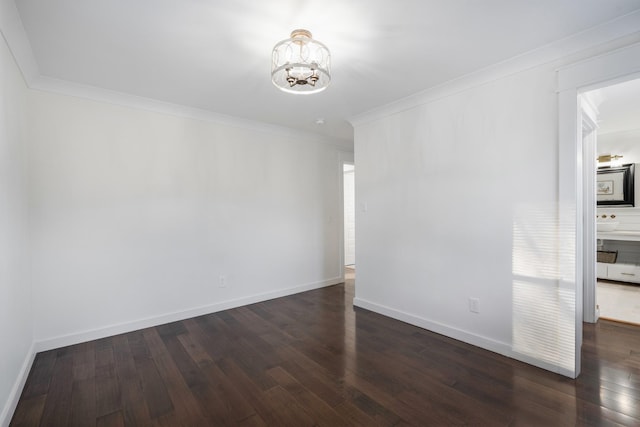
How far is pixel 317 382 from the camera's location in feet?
7.03

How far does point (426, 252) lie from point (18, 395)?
3.43 metres

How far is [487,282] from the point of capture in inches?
103

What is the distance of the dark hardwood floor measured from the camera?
1792 mm

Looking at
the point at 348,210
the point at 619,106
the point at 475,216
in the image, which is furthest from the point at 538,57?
the point at 348,210

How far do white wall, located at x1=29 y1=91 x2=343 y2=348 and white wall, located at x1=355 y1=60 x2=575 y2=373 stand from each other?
1.35 meters

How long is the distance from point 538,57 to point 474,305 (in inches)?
82.4

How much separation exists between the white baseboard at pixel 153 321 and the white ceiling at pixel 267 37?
234 centimetres

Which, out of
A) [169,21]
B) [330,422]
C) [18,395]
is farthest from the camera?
[18,395]

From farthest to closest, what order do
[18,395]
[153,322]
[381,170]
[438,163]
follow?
[381,170] < [153,322] < [438,163] < [18,395]

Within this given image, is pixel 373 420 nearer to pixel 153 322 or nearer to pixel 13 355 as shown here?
pixel 13 355

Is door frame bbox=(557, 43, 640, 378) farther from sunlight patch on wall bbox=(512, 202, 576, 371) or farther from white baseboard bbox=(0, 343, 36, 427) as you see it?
white baseboard bbox=(0, 343, 36, 427)

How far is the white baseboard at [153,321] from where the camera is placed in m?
2.70

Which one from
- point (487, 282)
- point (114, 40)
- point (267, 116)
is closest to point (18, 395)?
A: point (114, 40)

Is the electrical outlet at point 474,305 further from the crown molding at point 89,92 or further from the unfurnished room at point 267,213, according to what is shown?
the crown molding at point 89,92
